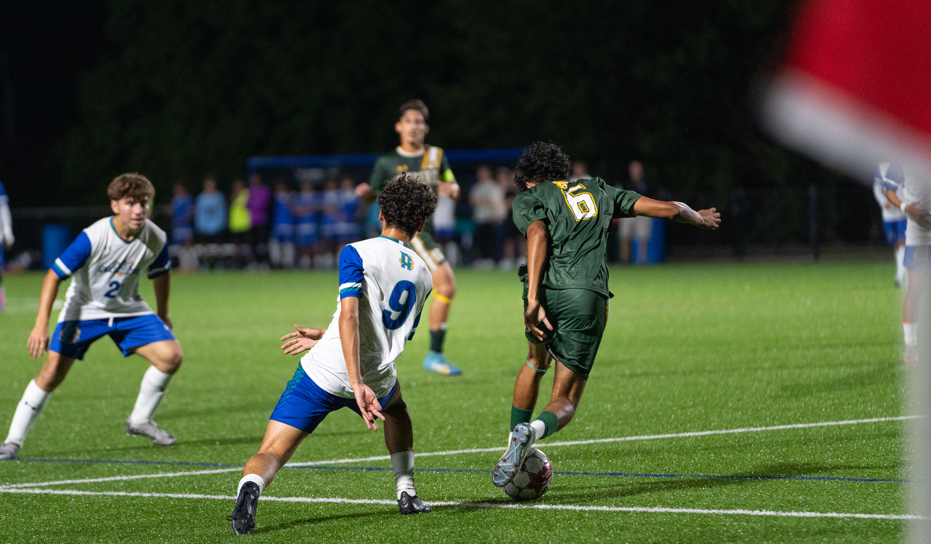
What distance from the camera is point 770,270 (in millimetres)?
22797

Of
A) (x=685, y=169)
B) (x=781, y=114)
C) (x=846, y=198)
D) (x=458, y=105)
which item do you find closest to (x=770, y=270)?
(x=846, y=198)

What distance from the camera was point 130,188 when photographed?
7082 mm

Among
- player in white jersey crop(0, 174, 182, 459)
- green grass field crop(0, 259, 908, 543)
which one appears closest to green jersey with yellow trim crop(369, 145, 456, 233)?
green grass field crop(0, 259, 908, 543)

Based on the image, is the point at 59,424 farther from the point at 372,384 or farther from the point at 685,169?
the point at 685,169

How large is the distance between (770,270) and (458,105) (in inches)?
606

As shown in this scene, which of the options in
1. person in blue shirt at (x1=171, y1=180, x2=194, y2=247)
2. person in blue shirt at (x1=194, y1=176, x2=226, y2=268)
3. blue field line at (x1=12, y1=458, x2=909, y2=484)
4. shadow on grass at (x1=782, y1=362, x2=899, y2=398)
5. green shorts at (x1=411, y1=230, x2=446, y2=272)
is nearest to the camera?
blue field line at (x1=12, y1=458, x2=909, y2=484)

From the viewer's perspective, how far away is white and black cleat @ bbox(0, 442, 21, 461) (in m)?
7.04

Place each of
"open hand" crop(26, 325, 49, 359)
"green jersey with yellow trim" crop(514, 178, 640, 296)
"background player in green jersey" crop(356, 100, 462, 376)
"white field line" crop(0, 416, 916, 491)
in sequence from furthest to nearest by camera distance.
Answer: "background player in green jersey" crop(356, 100, 462, 376), "open hand" crop(26, 325, 49, 359), "white field line" crop(0, 416, 916, 491), "green jersey with yellow trim" crop(514, 178, 640, 296)

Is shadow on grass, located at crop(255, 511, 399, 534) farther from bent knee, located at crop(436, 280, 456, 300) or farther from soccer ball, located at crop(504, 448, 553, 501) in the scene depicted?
bent knee, located at crop(436, 280, 456, 300)

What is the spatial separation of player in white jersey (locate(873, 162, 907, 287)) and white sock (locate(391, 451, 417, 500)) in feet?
12.4

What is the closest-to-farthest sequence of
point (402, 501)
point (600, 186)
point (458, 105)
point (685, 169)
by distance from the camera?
point (402, 501) < point (600, 186) < point (685, 169) < point (458, 105)

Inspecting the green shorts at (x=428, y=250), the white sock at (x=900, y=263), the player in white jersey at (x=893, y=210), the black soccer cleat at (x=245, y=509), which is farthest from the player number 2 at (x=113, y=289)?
the white sock at (x=900, y=263)

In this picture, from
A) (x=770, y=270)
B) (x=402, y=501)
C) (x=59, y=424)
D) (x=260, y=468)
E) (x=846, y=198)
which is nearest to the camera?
(x=260, y=468)

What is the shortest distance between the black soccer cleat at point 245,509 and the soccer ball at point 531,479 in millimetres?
1202
